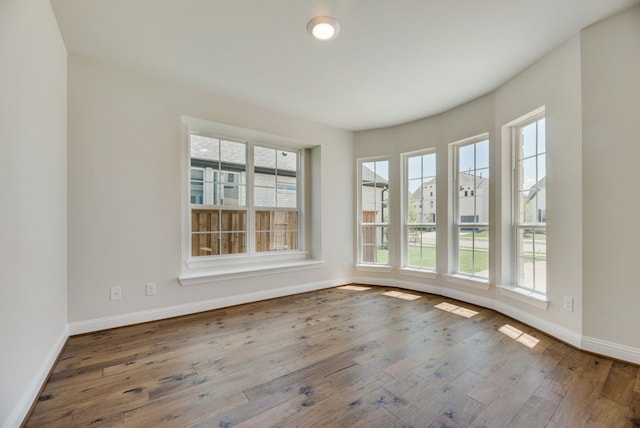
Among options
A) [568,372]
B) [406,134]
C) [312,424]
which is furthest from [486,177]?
[312,424]

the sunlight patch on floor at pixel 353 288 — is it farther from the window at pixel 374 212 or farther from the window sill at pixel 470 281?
the window sill at pixel 470 281

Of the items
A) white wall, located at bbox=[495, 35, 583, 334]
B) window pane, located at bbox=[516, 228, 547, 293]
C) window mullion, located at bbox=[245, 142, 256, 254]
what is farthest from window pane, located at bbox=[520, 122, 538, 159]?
window mullion, located at bbox=[245, 142, 256, 254]

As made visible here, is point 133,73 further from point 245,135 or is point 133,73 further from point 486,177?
point 486,177

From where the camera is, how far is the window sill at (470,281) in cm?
351

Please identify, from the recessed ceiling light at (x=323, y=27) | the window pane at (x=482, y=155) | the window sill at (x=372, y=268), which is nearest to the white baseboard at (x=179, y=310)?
the window sill at (x=372, y=268)

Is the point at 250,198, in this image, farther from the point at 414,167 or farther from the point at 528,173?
the point at 528,173

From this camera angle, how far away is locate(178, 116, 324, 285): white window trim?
3.38 meters

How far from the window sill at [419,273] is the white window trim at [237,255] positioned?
4.27 feet

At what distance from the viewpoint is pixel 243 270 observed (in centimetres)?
363

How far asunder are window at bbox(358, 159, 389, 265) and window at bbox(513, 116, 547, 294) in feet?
6.05

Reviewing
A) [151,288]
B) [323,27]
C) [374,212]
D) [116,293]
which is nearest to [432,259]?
[374,212]

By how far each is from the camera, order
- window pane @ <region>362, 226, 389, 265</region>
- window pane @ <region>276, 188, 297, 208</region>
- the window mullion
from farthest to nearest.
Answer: window pane @ <region>362, 226, 389, 265</region>, window pane @ <region>276, 188, 297, 208</region>, the window mullion

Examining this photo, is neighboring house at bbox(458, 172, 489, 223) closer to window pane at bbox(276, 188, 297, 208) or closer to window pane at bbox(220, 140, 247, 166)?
window pane at bbox(276, 188, 297, 208)

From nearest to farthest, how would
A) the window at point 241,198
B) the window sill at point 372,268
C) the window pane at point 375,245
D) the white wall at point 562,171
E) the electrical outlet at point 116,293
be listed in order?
the white wall at point 562,171 < the electrical outlet at point 116,293 < the window at point 241,198 < the window sill at point 372,268 < the window pane at point 375,245
